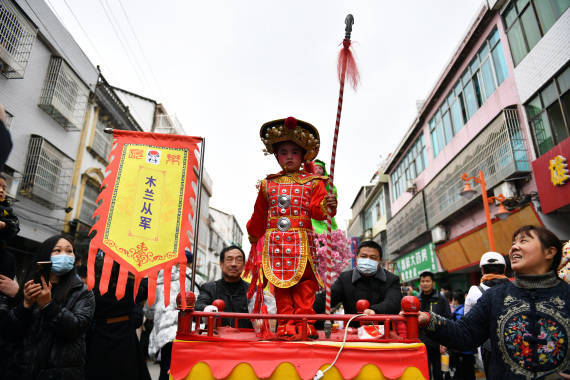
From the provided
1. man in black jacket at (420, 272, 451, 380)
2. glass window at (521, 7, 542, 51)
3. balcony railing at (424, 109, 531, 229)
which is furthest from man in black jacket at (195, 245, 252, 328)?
glass window at (521, 7, 542, 51)

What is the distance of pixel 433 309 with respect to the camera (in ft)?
18.6

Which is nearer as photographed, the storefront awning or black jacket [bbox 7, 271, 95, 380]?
black jacket [bbox 7, 271, 95, 380]

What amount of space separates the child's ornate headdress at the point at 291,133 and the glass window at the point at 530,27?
32.4 feet

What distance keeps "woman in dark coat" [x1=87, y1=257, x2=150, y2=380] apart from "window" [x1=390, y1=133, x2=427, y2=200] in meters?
18.0

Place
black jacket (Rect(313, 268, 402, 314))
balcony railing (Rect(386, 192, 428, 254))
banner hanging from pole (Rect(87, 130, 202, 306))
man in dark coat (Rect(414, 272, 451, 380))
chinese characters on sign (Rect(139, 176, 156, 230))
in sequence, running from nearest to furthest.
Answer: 1. banner hanging from pole (Rect(87, 130, 202, 306))
2. chinese characters on sign (Rect(139, 176, 156, 230))
3. black jacket (Rect(313, 268, 402, 314))
4. man in dark coat (Rect(414, 272, 451, 380))
5. balcony railing (Rect(386, 192, 428, 254))

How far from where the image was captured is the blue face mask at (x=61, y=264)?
9.90 feet

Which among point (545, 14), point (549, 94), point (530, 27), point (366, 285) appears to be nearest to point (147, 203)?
point (366, 285)

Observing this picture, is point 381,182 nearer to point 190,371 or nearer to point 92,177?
point 92,177

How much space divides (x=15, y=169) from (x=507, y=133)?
47.1ft

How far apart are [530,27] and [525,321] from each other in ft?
36.6

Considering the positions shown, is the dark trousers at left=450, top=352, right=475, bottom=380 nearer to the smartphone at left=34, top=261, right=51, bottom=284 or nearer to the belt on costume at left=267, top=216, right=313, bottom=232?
the belt on costume at left=267, top=216, right=313, bottom=232

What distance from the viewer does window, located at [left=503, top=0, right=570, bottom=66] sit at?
923 cm

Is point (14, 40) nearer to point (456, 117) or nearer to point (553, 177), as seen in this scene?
point (553, 177)

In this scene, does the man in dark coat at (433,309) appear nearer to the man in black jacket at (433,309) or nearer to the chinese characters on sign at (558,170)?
the man in black jacket at (433,309)
